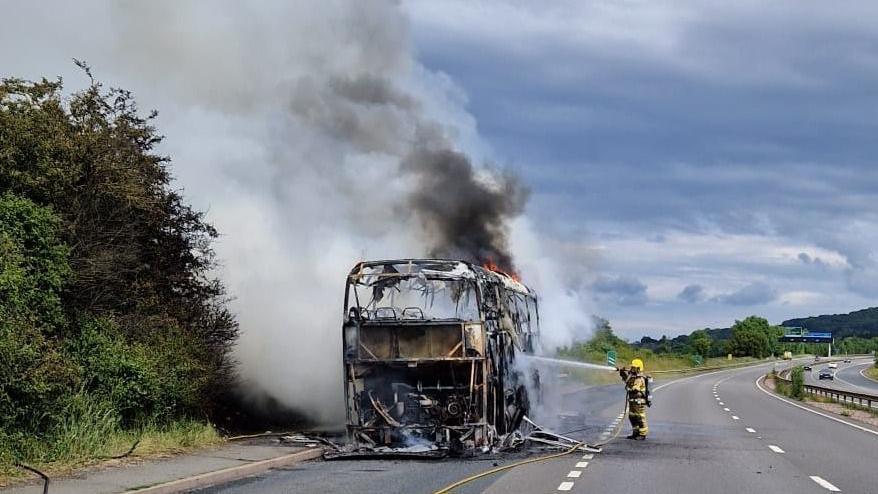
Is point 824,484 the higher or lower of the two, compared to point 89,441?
lower

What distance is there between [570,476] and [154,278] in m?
9.10

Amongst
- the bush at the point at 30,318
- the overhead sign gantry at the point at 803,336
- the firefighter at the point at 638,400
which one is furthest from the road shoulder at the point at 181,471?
the overhead sign gantry at the point at 803,336

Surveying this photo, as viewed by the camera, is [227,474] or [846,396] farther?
[846,396]

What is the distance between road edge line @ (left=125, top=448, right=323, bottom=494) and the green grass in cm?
165

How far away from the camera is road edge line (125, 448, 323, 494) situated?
473 inches

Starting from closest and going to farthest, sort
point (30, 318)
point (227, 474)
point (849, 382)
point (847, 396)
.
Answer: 1. point (227, 474)
2. point (30, 318)
3. point (847, 396)
4. point (849, 382)

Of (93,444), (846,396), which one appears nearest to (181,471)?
(93,444)

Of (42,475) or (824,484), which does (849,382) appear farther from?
(42,475)

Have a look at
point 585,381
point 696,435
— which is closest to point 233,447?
point 696,435

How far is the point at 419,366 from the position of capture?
17.2 meters

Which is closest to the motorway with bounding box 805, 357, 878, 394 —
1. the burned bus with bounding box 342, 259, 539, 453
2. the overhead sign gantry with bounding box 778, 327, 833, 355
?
the burned bus with bounding box 342, 259, 539, 453

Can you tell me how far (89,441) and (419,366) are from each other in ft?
18.1

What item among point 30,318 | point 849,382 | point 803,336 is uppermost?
point 803,336

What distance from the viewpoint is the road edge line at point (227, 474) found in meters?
12.0
